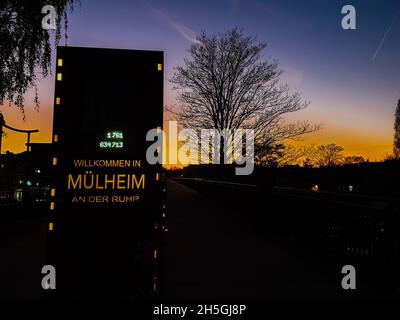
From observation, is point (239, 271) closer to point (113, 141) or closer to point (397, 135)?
point (113, 141)

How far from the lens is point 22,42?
6.86 meters

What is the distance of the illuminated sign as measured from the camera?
12.4 ft

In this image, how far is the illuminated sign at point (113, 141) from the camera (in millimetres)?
3782

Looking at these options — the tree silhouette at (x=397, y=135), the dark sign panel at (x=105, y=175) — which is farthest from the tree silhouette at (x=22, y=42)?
the tree silhouette at (x=397, y=135)

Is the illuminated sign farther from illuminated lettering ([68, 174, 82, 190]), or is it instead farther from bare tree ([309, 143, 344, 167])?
bare tree ([309, 143, 344, 167])

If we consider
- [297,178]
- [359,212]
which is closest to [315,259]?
[359,212]

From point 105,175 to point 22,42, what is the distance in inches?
201

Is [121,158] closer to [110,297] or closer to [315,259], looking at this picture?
[110,297]

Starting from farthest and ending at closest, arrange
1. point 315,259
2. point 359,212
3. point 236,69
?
point 236,69 → point 315,259 → point 359,212

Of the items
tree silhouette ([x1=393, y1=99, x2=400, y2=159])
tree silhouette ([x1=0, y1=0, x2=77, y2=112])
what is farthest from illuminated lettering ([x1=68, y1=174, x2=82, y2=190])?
tree silhouette ([x1=393, y1=99, x2=400, y2=159])

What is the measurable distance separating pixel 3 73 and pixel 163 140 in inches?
Answer: 212

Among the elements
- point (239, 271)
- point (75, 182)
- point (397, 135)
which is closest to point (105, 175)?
point (75, 182)

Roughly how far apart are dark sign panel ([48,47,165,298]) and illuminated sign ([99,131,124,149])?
0.5 inches

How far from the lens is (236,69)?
69.1 feet
